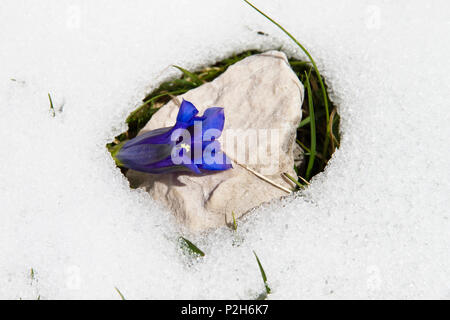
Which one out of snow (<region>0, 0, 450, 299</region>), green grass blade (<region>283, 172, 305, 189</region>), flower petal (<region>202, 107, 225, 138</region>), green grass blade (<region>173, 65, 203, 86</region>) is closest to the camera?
snow (<region>0, 0, 450, 299</region>)

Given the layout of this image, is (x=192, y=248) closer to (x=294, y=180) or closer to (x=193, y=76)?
(x=294, y=180)

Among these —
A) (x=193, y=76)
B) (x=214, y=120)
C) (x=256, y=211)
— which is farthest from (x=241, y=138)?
(x=193, y=76)

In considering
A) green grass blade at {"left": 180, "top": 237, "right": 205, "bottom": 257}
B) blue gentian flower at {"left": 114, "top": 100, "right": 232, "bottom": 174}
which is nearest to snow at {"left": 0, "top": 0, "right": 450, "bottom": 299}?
green grass blade at {"left": 180, "top": 237, "right": 205, "bottom": 257}

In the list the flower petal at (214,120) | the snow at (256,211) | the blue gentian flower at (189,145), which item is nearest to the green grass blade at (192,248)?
the snow at (256,211)

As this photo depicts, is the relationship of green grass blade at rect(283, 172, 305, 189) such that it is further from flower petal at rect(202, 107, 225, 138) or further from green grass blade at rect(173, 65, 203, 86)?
green grass blade at rect(173, 65, 203, 86)

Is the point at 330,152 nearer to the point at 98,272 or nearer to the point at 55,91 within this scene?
the point at 98,272
